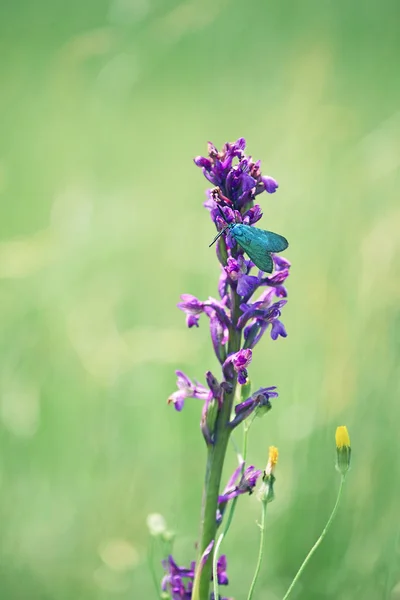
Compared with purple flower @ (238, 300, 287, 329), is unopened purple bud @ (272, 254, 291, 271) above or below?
above

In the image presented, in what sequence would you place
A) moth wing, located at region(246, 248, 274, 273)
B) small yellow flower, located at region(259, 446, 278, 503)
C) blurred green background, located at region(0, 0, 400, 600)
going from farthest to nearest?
blurred green background, located at region(0, 0, 400, 600)
small yellow flower, located at region(259, 446, 278, 503)
moth wing, located at region(246, 248, 274, 273)

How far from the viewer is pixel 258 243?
77 centimetres

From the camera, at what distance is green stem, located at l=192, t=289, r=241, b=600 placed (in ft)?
2.76

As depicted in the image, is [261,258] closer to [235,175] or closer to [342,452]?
[235,175]

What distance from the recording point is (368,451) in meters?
1.23

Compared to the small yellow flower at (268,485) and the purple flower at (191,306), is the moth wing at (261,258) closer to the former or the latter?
the purple flower at (191,306)

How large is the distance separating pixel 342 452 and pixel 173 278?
2.32 ft

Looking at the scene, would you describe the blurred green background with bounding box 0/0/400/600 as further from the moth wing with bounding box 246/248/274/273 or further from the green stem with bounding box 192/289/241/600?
the moth wing with bounding box 246/248/274/273

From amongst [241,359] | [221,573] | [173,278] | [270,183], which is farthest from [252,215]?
[173,278]

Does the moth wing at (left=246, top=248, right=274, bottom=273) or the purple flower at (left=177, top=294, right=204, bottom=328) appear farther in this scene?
the purple flower at (left=177, top=294, right=204, bottom=328)

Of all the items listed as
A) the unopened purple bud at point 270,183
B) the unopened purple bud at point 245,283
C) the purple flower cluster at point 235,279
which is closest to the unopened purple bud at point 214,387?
the purple flower cluster at point 235,279

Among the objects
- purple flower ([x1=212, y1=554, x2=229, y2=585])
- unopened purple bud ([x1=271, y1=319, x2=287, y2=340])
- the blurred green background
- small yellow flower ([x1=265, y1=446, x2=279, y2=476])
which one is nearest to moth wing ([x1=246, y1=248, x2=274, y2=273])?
unopened purple bud ([x1=271, y1=319, x2=287, y2=340])

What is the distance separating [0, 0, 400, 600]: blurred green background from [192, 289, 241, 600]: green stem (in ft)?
1.16

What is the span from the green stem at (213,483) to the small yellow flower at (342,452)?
151 millimetres
